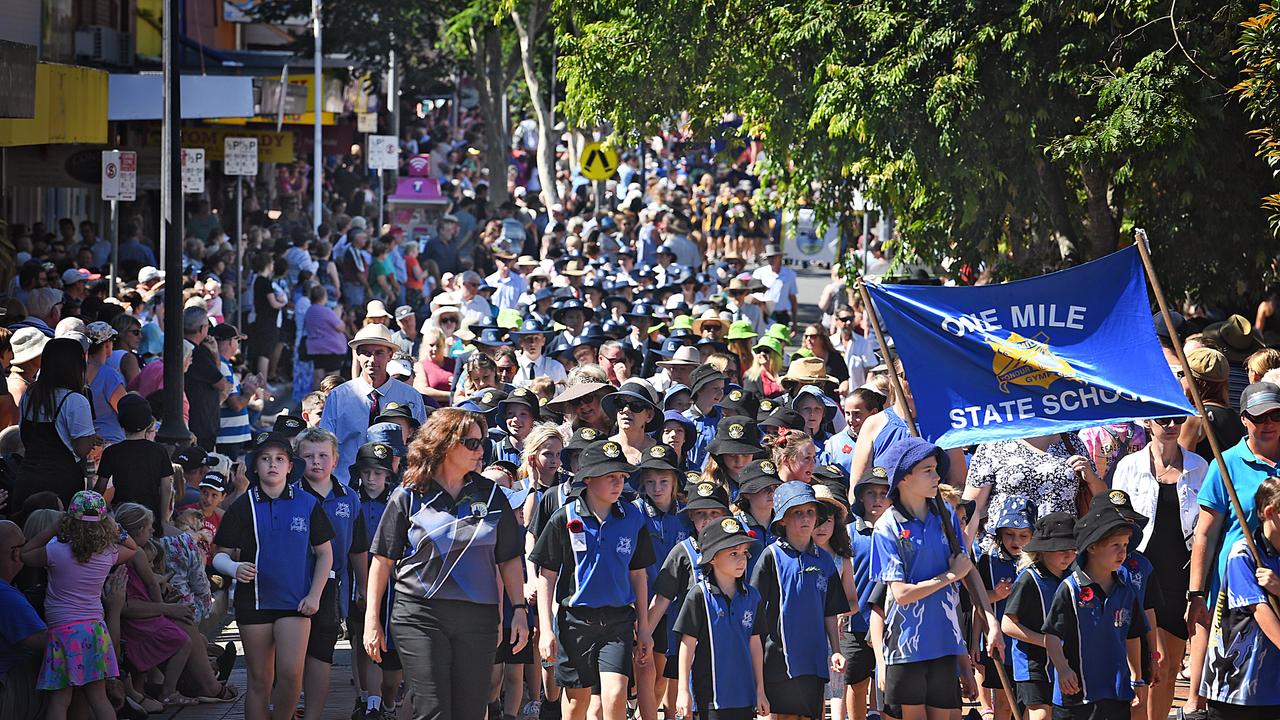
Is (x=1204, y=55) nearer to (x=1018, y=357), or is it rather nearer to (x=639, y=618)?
(x=1018, y=357)

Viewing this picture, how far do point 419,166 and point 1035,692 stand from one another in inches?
1316

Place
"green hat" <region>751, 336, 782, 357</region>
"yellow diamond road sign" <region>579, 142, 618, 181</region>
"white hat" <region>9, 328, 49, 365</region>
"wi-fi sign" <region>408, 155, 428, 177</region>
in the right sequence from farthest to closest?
"wi-fi sign" <region>408, 155, 428, 177</region>
"yellow diamond road sign" <region>579, 142, 618, 181</region>
"green hat" <region>751, 336, 782, 357</region>
"white hat" <region>9, 328, 49, 365</region>

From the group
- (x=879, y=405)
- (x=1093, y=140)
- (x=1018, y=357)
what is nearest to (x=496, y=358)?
(x=879, y=405)

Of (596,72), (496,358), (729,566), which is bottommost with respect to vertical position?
(729,566)

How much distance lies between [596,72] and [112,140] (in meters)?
10.0

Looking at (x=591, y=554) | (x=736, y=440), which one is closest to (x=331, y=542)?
(x=591, y=554)

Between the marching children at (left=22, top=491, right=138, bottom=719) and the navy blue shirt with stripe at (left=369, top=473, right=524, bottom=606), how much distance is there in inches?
72.3

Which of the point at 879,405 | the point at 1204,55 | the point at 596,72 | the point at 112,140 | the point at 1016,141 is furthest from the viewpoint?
the point at 112,140

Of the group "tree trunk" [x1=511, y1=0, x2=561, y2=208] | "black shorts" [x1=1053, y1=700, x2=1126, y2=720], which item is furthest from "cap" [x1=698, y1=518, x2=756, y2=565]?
"tree trunk" [x1=511, y1=0, x2=561, y2=208]

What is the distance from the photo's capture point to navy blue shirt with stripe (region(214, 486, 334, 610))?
29.8 ft

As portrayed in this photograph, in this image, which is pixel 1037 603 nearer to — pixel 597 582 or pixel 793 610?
pixel 793 610

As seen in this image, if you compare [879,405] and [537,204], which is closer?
[879,405]

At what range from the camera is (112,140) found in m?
25.1

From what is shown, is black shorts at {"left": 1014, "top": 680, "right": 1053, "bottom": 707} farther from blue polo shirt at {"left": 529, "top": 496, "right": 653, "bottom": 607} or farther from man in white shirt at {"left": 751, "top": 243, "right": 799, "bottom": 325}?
man in white shirt at {"left": 751, "top": 243, "right": 799, "bottom": 325}
